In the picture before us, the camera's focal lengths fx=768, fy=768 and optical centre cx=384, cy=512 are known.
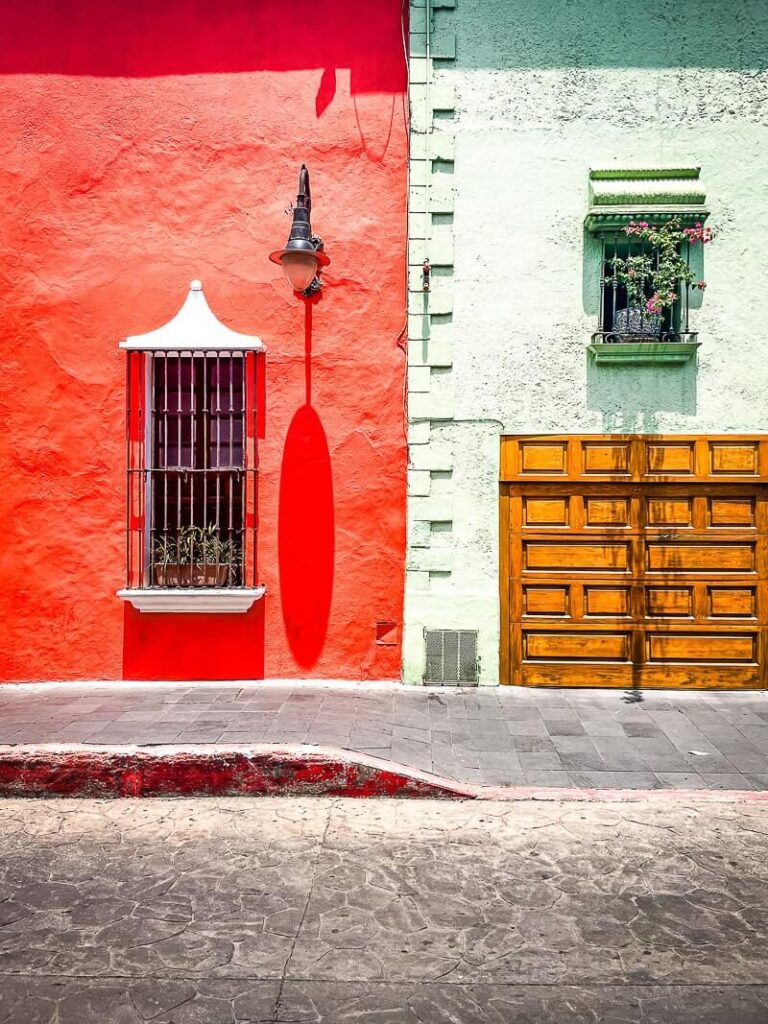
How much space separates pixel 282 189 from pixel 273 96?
0.88 metres

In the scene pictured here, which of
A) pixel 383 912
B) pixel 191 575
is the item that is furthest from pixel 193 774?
pixel 191 575

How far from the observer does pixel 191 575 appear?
711cm

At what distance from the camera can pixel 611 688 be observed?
7.05 metres

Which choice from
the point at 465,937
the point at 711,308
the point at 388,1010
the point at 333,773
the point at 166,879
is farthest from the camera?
the point at 711,308

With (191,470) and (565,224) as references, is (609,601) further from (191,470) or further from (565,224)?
(191,470)

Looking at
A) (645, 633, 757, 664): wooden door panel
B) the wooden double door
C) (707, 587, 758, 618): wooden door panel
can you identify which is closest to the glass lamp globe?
the wooden double door

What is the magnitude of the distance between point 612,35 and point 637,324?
2702 mm

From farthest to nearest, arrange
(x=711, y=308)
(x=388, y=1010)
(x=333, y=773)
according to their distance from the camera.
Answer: (x=711, y=308)
(x=333, y=773)
(x=388, y=1010)

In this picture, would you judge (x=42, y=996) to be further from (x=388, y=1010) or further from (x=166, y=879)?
(x=388, y=1010)

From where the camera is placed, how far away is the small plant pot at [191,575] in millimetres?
7133

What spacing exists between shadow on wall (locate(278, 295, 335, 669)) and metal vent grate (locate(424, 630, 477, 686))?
3.49 ft

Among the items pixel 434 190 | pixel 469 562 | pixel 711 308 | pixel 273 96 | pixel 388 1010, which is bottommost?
pixel 388 1010

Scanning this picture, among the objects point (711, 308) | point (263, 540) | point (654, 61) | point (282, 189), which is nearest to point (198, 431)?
point (263, 540)

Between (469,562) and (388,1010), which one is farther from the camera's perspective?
(469,562)
